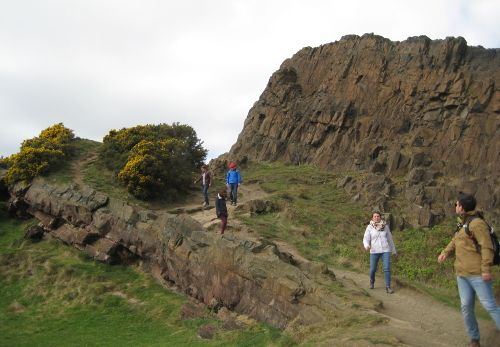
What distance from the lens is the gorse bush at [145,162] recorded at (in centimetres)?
2000

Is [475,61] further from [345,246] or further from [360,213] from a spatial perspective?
[345,246]

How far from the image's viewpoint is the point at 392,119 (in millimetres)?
38156

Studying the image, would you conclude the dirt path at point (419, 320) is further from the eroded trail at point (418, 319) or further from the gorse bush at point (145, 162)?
the gorse bush at point (145, 162)

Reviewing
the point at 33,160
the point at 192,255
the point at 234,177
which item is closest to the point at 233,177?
the point at 234,177

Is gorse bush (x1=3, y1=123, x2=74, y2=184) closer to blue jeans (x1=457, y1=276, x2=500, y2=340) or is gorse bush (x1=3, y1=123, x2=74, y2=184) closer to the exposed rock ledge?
the exposed rock ledge

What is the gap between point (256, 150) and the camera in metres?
46.7

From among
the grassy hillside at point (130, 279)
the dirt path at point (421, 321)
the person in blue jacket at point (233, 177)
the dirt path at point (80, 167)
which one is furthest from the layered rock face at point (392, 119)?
the dirt path at point (80, 167)

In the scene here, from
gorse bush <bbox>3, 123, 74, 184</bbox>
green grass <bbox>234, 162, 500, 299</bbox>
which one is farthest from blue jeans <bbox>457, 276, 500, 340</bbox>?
gorse bush <bbox>3, 123, 74, 184</bbox>

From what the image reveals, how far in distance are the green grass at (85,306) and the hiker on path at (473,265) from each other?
2933mm

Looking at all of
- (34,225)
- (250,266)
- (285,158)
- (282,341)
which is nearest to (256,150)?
(285,158)

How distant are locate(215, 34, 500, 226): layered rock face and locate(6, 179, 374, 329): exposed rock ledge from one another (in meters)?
11.7

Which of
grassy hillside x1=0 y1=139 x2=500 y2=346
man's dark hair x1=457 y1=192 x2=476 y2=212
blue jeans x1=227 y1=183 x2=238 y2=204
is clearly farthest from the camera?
blue jeans x1=227 y1=183 x2=238 y2=204

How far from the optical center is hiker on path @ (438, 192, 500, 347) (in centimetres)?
548

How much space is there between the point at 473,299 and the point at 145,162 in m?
17.2
